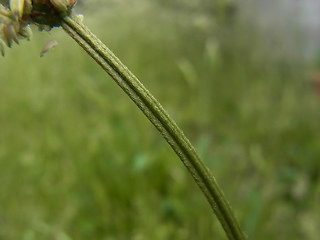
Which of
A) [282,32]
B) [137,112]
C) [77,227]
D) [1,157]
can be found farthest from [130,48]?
[77,227]

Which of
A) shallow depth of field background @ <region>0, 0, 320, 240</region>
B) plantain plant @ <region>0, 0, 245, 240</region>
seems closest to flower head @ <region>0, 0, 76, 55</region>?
plantain plant @ <region>0, 0, 245, 240</region>

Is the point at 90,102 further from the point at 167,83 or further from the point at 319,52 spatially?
the point at 319,52

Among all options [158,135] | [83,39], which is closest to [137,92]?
[83,39]

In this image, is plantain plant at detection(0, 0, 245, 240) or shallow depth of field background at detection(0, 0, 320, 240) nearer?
plantain plant at detection(0, 0, 245, 240)

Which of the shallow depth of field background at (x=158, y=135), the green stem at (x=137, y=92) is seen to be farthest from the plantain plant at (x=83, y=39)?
the shallow depth of field background at (x=158, y=135)

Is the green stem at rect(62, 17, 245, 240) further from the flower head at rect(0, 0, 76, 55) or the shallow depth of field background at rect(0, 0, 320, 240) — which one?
the shallow depth of field background at rect(0, 0, 320, 240)

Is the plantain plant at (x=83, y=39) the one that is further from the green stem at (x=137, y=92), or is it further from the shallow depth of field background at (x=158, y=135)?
the shallow depth of field background at (x=158, y=135)

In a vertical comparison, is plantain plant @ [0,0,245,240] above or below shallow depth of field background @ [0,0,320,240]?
below
